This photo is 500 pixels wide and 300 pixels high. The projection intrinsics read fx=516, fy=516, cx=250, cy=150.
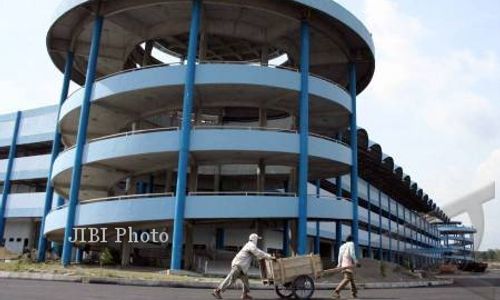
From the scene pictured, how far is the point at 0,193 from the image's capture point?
47.2 metres

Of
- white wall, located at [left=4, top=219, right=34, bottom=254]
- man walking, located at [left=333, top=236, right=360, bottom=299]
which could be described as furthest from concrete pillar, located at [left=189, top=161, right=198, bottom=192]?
white wall, located at [left=4, top=219, right=34, bottom=254]

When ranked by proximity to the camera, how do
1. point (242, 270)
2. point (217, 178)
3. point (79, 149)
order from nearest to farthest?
point (242, 270) → point (79, 149) → point (217, 178)

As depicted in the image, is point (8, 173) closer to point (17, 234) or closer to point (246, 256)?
point (17, 234)

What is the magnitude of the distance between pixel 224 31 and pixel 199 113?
4.97m

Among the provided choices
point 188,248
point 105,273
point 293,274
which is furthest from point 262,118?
point 293,274

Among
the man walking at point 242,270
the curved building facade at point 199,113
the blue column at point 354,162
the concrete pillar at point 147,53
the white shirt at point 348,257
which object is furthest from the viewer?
the concrete pillar at point 147,53

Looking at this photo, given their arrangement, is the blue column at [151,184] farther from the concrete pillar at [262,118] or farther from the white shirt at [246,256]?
the white shirt at [246,256]

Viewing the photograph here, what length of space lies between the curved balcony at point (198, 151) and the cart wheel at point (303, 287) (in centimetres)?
1214

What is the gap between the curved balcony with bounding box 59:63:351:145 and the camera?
2558 cm

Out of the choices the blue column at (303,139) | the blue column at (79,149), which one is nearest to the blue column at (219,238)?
the blue column at (79,149)

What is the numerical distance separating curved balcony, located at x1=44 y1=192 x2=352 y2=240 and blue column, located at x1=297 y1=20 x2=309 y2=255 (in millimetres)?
426

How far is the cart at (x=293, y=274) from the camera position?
520 inches

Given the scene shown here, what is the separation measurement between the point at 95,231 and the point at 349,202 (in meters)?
14.1

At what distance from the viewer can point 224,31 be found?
29.9 meters
